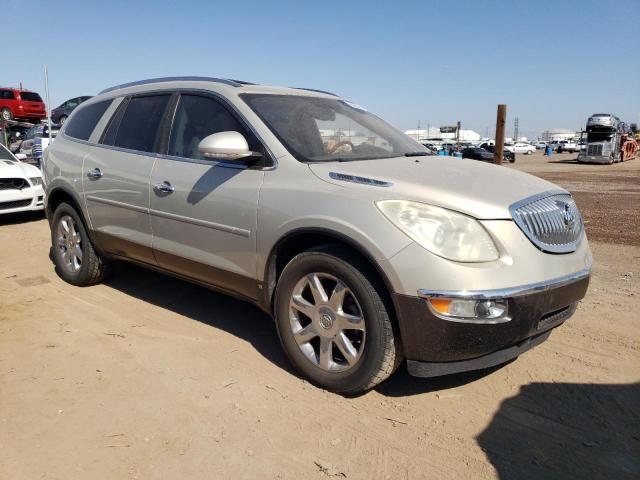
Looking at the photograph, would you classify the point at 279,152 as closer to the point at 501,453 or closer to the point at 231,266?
the point at 231,266

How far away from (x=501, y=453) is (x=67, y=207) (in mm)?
4187

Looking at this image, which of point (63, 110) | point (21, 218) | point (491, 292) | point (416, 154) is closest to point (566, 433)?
point (491, 292)

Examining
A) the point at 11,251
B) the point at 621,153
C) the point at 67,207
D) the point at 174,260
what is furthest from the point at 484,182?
the point at 621,153

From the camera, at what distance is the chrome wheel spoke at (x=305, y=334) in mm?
3092

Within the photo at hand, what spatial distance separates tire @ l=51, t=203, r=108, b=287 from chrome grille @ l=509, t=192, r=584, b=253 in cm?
367

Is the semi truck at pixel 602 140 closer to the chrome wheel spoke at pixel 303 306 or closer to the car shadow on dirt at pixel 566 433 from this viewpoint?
the car shadow on dirt at pixel 566 433

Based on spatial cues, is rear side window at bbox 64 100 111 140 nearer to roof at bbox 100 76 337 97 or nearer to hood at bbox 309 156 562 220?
roof at bbox 100 76 337 97

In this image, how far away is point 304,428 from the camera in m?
2.74

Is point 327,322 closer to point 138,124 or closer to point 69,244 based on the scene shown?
point 138,124

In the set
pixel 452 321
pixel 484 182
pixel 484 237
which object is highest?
pixel 484 182

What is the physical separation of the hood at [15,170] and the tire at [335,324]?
743 centimetres

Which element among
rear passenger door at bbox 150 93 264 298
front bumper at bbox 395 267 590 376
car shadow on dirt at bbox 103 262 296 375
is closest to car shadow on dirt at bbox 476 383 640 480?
front bumper at bbox 395 267 590 376

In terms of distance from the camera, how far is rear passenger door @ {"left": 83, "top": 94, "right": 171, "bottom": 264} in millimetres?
4090

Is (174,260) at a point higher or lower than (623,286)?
higher
